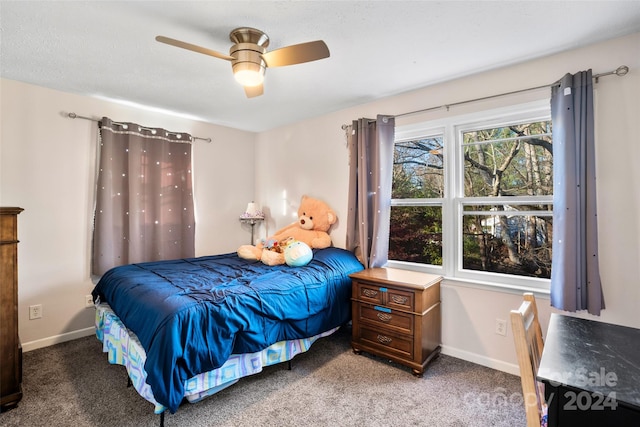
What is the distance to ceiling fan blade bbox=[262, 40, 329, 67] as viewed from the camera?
1634 mm

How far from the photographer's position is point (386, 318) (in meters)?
2.40

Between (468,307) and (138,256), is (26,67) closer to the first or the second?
(138,256)

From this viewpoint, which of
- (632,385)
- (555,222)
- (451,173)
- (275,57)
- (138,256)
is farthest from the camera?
(138,256)

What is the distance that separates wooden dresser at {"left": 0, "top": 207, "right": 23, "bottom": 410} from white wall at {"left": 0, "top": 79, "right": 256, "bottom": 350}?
0.90 m

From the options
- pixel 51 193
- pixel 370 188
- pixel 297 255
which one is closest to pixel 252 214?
pixel 297 255

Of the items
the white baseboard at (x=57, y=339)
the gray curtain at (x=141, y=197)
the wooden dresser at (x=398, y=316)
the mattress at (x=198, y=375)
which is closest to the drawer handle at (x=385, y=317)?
the wooden dresser at (x=398, y=316)

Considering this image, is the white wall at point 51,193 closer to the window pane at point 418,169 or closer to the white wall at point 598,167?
the white wall at point 598,167

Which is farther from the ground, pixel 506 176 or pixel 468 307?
pixel 506 176

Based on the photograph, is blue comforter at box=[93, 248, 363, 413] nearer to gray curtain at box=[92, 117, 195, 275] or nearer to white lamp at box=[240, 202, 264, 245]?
gray curtain at box=[92, 117, 195, 275]

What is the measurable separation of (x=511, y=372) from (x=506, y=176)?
1486 mm

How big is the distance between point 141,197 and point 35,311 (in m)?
1.31

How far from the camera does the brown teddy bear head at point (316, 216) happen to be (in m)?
3.31

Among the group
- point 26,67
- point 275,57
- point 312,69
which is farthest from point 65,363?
point 312,69

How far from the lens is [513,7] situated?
1629mm
